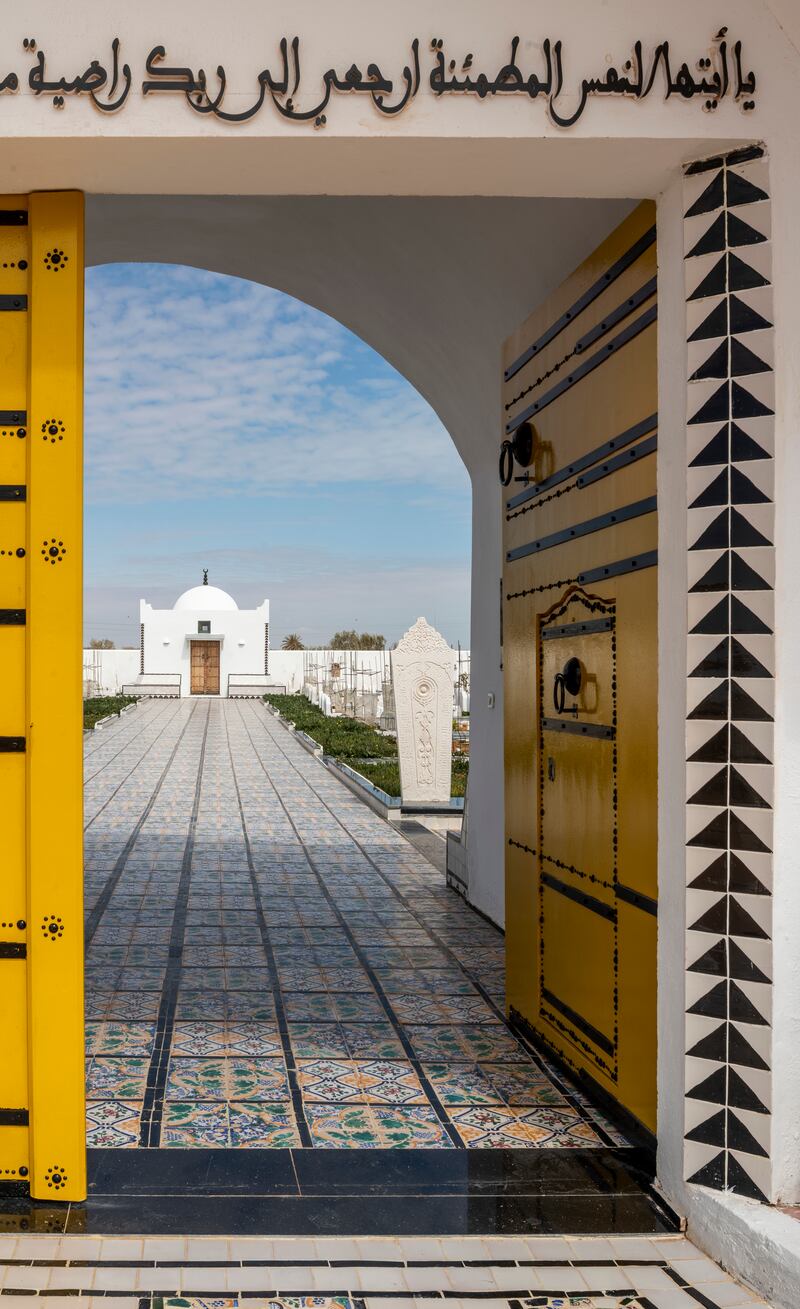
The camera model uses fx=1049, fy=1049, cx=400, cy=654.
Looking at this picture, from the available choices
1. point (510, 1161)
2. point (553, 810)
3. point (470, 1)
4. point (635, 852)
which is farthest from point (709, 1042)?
point (470, 1)

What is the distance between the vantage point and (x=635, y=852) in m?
2.82

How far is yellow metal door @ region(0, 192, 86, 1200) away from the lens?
2557 mm

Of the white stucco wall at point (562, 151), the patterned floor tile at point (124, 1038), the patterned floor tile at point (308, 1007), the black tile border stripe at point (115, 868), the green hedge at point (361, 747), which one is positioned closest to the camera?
the white stucco wall at point (562, 151)

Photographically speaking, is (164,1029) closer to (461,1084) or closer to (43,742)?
(461,1084)

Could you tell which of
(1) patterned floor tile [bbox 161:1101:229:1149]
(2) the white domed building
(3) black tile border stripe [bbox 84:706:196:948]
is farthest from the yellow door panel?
(2) the white domed building

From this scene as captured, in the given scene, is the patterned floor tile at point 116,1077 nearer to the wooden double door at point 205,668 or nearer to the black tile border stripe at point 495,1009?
Result: the black tile border stripe at point 495,1009

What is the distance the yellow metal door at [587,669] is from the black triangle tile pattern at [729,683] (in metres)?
→ 0.24

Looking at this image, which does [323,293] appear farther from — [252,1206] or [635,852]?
[252,1206]

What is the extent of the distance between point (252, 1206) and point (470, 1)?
2870mm

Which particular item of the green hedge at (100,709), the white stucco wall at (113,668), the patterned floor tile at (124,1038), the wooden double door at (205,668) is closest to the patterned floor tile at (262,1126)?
the patterned floor tile at (124,1038)

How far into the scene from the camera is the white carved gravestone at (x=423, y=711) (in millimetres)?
9500

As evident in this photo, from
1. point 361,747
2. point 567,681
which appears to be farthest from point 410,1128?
point 361,747

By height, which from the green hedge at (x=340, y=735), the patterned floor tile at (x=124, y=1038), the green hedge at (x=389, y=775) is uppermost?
the green hedge at (x=340, y=735)

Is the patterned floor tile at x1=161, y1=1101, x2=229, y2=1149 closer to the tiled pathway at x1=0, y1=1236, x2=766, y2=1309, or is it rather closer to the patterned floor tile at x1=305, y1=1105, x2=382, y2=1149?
the patterned floor tile at x1=305, y1=1105, x2=382, y2=1149
